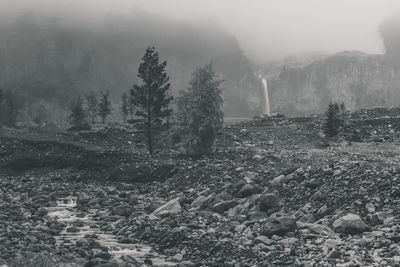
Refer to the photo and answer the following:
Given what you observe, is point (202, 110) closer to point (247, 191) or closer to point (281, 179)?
point (281, 179)

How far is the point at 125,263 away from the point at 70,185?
25.4m

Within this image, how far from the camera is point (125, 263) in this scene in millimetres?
14281

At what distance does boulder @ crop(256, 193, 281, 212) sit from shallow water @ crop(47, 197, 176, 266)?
5.81m

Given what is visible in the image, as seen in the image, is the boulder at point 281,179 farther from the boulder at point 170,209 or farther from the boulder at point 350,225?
the boulder at point 350,225

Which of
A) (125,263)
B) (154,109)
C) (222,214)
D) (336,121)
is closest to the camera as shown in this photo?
(125,263)

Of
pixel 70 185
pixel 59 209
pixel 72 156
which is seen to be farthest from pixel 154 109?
pixel 59 209

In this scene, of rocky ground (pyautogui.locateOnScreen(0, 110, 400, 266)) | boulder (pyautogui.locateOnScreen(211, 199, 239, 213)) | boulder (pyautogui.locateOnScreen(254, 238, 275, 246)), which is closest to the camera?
rocky ground (pyautogui.locateOnScreen(0, 110, 400, 266))

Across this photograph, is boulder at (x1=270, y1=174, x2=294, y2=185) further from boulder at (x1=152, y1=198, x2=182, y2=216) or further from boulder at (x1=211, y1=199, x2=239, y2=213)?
boulder at (x1=152, y1=198, x2=182, y2=216)

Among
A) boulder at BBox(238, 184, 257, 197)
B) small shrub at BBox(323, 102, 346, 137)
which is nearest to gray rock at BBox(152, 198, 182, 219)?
boulder at BBox(238, 184, 257, 197)

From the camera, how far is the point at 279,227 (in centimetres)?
1667

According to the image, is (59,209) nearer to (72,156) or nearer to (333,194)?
(333,194)

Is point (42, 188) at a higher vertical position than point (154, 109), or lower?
lower

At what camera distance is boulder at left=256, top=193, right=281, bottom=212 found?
2091 cm

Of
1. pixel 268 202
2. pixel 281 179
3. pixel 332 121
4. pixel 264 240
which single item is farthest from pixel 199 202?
pixel 332 121
